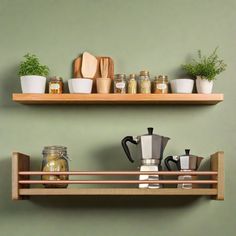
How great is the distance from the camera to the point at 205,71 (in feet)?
8.56

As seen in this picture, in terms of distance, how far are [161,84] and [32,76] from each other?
55cm

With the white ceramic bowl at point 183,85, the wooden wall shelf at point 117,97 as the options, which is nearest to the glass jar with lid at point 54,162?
the wooden wall shelf at point 117,97

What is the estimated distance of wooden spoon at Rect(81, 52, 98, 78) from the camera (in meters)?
2.70

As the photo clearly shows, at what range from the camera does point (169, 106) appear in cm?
271

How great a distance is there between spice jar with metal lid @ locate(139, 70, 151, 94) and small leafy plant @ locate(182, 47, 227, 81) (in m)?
0.18

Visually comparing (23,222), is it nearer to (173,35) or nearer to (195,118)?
(195,118)

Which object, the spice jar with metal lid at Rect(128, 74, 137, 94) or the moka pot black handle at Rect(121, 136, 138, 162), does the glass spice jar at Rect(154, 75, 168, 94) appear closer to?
the spice jar with metal lid at Rect(128, 74, 137, 94)

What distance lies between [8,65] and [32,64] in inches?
6.8

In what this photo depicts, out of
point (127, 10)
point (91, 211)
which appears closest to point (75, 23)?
point (127, 10)

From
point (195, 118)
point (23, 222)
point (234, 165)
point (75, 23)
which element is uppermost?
point (75, 23)

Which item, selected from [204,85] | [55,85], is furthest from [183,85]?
[55,85]

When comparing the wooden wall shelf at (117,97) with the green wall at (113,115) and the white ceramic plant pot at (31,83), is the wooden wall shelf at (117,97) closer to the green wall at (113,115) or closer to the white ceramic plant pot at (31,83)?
the white ceramic plant pot at (31,83)

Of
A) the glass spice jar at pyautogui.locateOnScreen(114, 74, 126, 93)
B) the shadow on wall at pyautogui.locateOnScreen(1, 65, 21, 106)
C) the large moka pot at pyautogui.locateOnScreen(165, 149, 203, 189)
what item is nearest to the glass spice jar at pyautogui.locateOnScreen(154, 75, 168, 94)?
the glass spice jar at pyautogui.locateOnScreen(114, 74, 126, 93)

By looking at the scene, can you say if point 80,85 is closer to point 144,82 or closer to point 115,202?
point 144,82
